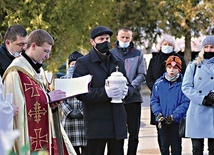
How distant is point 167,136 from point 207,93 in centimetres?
98

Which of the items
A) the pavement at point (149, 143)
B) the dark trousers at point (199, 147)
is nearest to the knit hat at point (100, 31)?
the dark trousers at point (199, 147)

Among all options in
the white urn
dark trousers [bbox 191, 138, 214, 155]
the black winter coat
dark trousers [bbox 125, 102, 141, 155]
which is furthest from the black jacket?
dark trousers [bbox 191, 138, 214, 155]

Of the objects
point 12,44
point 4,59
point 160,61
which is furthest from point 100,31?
point 160,61

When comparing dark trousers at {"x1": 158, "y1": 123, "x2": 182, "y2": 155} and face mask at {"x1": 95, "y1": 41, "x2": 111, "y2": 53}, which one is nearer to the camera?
face mask at {"x1": 95, "y1": 41, "x2": 111, "y2": 53}

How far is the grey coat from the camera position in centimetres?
838

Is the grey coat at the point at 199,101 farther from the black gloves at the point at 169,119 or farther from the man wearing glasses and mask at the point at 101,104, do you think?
the man wearing glasses and mask at the point at 101,104

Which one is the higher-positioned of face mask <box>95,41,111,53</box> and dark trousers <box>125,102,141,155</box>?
face mask <box>95,41,111,53</box>

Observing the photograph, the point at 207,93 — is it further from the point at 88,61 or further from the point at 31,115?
the point at 31,115

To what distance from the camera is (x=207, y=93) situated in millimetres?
8336

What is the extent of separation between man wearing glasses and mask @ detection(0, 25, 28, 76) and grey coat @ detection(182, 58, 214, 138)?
258 cm

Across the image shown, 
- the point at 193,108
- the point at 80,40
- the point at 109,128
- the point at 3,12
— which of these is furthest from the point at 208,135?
the point at 80,40

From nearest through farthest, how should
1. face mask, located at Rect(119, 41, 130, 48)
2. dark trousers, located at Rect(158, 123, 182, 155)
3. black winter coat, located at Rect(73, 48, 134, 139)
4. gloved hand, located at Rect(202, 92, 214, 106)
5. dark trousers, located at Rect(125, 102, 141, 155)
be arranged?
black winter coat, located at Rect(73, 48, 134, 139)
gloved hand, located at Rect(202, 92, 214, 106)
dark trousers, located at Rect(158, 123, 182, 155)
dark trousers, located at Rect(125, 102, 141, 155)
face mask, located at Rect(119, 41, 130, 48)

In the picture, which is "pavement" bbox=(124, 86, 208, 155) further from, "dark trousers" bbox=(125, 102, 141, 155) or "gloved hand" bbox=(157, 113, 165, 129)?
"gloved hand" bbox=(157, 113, 165, 129)

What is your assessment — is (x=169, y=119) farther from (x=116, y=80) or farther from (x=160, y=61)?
(x=116, y=80)
